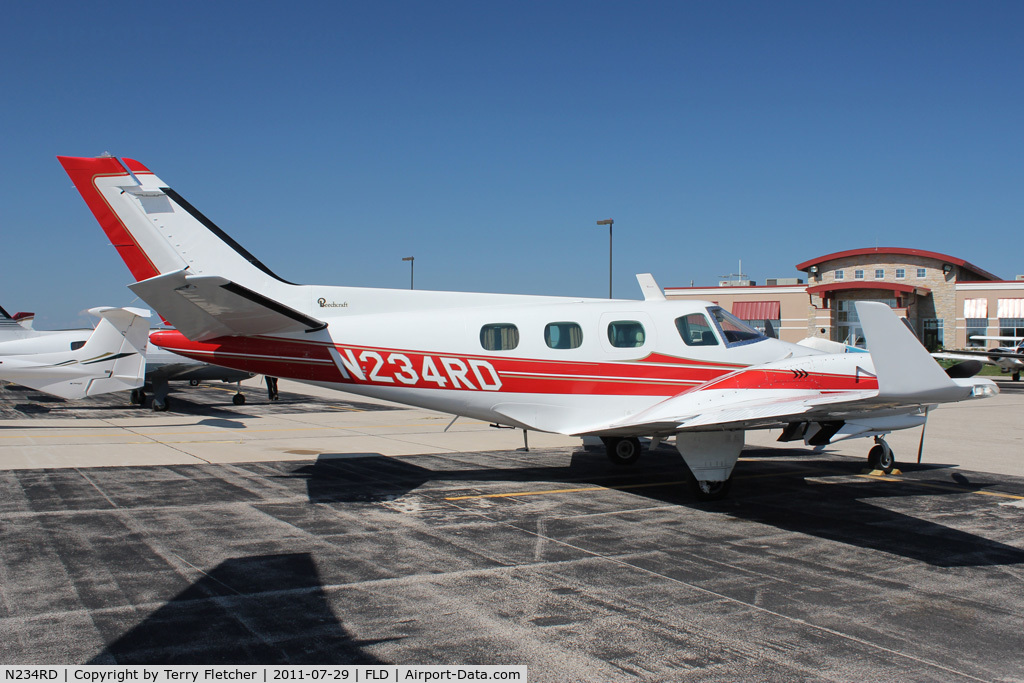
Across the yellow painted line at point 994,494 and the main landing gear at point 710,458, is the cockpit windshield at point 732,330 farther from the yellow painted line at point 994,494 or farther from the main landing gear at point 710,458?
the yellow painted line at point 994,494

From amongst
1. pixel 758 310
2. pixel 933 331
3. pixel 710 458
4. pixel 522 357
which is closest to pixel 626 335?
pixel 522 357

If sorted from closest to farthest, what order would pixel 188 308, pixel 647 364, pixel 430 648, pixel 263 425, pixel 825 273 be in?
pixel 430 648 → pixel 188 308 → pixel 647 364 → pixel 263 425 → pixel 825 273

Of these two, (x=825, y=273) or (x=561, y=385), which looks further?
(x=825, y=273)

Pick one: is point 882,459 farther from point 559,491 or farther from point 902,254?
point 902,254

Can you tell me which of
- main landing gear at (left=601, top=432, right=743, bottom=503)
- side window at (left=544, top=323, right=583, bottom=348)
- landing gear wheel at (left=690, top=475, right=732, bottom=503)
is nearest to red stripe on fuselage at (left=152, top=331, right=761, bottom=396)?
side window at (left=544, top=323, right=583, bottom=348)

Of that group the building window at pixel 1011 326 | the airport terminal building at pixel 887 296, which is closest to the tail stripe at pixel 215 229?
the airport terminal building at pixel 887 296

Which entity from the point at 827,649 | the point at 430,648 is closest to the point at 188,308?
the point at 430,648

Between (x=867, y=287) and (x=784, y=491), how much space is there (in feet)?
175

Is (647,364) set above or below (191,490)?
A: above

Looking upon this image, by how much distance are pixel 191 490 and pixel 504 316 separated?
5.63 meters

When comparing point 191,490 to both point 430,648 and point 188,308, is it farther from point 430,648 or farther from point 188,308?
point 430,648

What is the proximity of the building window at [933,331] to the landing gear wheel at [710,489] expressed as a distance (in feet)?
182

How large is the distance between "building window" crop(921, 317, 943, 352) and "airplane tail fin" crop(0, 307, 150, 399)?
56504 mm

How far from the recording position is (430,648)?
5332 mm
